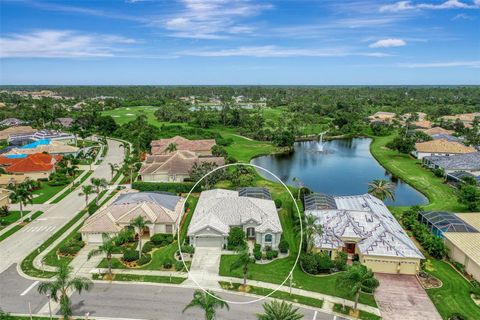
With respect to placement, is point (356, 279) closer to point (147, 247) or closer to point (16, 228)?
point (147, 247)

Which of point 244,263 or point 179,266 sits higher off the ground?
point 244,263

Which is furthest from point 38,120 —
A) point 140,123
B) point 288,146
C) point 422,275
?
point 422,275

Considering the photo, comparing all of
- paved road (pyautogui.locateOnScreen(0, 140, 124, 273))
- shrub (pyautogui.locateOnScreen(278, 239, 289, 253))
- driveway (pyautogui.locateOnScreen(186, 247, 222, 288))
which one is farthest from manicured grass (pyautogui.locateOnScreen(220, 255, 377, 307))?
paved road (pyautogui.locateOnScreen(0, 140, 124, 273))

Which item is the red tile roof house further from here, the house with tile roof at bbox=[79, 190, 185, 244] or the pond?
the pond

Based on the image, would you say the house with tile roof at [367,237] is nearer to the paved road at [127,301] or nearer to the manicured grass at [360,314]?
the manicured grass at [360,314]

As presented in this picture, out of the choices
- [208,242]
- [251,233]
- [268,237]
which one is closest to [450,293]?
[268,237]
